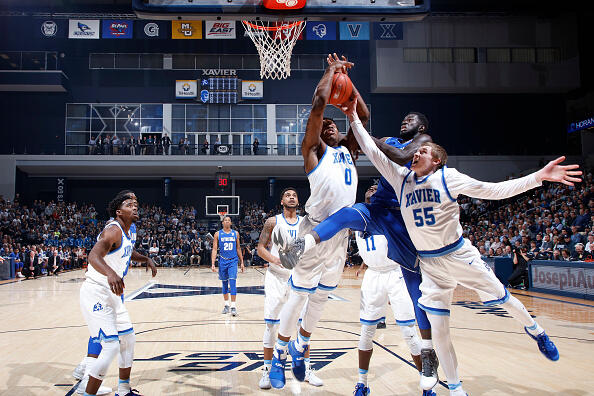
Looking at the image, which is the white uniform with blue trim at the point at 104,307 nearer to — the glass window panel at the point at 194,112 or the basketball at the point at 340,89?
the basketball at the point at 340,89

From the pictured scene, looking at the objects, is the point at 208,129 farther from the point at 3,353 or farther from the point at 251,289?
the point at 3,353

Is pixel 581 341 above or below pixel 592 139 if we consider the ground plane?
below

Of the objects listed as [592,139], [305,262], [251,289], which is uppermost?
[592,139]

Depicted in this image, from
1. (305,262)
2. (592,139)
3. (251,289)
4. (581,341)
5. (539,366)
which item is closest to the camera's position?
(305,262)

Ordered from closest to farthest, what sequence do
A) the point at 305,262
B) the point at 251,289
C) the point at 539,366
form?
the point at 305,262, the point at 539,366, the point at 251,289

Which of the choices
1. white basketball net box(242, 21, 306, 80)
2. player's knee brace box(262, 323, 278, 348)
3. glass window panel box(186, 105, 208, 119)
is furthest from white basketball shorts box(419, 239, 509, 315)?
glass window panel box(186, 105, 208, 119)

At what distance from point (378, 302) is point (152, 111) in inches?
1151

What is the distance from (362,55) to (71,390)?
29.7 metres

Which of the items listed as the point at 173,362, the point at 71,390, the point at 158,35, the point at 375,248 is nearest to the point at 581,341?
the point at 375,248

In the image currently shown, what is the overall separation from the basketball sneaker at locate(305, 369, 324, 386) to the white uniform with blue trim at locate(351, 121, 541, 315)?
1532 mm

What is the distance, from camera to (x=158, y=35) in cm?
3128

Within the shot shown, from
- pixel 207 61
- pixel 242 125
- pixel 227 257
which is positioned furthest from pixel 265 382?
pixel 207 61

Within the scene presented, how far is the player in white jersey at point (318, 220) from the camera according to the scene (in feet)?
14.6

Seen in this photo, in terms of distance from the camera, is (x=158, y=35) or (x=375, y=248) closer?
(x=375, y=248)
